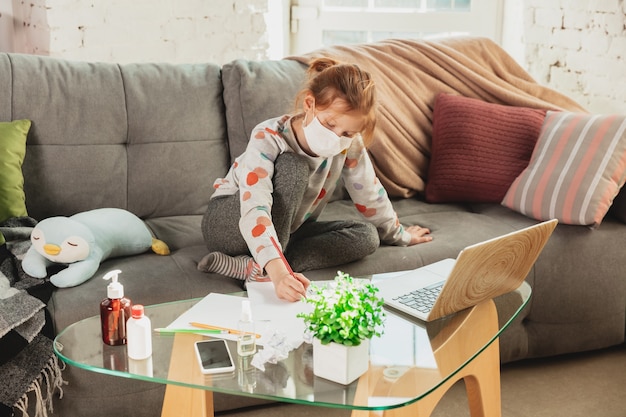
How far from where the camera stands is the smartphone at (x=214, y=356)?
51.5 inches

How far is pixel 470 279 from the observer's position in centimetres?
147

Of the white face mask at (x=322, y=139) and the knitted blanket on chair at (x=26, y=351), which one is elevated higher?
the white face mask at (x=322, y=139)

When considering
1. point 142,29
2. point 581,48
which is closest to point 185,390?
point 142,29

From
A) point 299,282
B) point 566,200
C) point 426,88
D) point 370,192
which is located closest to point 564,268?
point 566,200

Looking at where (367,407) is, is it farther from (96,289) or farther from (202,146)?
(202,146)

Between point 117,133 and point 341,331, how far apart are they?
1.32m

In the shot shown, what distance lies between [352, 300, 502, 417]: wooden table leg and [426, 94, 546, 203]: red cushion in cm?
86

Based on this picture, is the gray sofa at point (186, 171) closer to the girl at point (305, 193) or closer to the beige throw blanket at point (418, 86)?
the girl at point (305, 193)

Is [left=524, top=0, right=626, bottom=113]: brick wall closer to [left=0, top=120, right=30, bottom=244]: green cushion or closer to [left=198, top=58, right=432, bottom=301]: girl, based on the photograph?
[left=198, top=58, right=432, bottom=301]: girl

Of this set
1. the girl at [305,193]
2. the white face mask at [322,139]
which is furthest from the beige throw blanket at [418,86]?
the white face mask at [322,139]

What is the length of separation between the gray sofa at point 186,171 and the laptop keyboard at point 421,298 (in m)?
0.44

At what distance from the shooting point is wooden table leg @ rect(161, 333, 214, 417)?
131 centimetres

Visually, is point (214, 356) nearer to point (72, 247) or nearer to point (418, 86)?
point (72, 247)

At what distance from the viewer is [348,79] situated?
1.83 m
